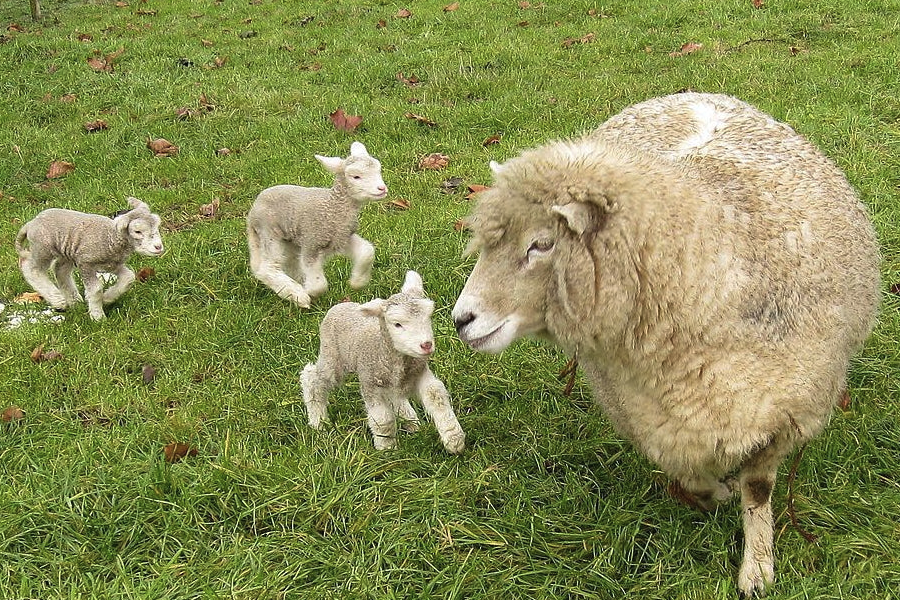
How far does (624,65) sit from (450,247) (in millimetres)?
3925

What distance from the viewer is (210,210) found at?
21.4ft

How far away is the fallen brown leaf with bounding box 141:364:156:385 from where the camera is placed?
14.8 ft

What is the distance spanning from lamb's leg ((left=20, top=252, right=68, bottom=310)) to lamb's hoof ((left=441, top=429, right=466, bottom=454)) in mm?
3039

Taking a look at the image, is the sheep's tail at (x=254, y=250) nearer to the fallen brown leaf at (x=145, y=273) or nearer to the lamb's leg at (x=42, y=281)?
the fallen brown leaf at (x=145, y=273)

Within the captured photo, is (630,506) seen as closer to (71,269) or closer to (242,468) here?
(242,468)

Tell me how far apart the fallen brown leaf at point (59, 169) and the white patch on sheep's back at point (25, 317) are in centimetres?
236

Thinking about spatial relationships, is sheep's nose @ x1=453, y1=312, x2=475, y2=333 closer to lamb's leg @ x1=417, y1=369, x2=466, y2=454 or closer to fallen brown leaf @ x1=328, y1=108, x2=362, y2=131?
lamb's leg @ x1=417, y1=369, x2=466, y2=454

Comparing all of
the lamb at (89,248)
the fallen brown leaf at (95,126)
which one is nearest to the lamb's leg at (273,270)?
the lamb at (89,248)

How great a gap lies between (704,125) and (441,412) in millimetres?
1630

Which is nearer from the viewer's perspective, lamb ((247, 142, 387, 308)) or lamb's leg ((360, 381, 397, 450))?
lamb's leg ((360, 381, 397, 450))

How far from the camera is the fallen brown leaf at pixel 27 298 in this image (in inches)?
214

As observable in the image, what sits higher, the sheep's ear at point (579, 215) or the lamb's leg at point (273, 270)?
the sheep's ear at point (579, 215)

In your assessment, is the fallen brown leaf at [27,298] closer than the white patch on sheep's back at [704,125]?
No

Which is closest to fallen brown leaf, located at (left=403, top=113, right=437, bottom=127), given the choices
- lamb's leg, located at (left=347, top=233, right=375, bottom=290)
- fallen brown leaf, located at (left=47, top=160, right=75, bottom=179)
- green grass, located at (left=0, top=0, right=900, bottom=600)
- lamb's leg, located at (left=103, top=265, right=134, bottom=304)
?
green grass, located at (left=0, top=0, right=900, bottom=600)
